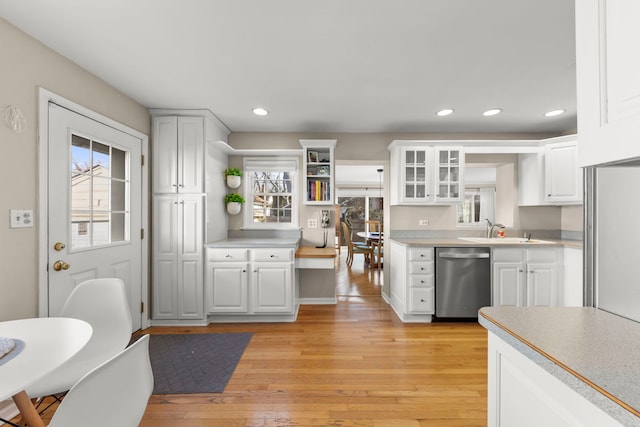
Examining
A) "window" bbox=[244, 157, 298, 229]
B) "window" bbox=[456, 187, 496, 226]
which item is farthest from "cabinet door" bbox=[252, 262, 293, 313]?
"window" bbox=[456, 187, 496, 226]

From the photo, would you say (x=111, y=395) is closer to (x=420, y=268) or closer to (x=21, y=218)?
(x=21, y=218)

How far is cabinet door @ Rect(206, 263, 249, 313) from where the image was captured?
3.11 m

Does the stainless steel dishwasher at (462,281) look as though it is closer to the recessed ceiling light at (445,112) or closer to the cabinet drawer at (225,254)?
the recessed ceiling light at (445,112)

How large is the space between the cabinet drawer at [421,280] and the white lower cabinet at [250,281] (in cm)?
135

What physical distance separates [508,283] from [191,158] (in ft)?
12.4

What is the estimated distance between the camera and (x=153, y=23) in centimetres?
168

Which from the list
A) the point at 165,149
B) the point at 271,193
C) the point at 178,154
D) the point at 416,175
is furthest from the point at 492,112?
the point at 165,149

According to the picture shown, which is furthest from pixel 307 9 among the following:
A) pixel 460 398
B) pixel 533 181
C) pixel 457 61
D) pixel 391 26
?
pixel 533 181

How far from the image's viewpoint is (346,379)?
211 centimetres

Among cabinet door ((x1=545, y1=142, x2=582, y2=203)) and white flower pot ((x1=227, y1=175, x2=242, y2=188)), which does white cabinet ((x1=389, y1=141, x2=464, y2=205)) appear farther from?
white flower pot ((x1=227, y1=175, x2=242, y2=188))

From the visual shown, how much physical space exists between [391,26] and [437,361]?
252cm

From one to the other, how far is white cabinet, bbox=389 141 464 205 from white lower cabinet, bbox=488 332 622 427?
8.85 feet

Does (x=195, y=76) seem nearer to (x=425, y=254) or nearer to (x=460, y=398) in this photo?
(x=425, y=254)

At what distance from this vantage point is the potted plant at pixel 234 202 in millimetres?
3619
